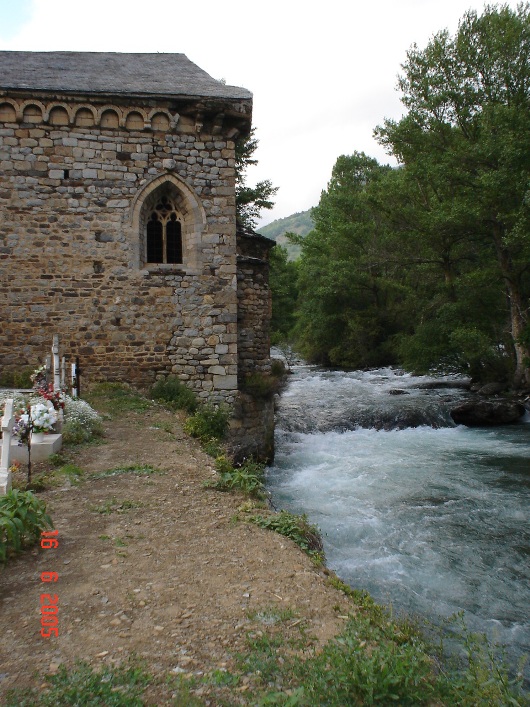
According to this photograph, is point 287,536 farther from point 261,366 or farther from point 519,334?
point 519,334

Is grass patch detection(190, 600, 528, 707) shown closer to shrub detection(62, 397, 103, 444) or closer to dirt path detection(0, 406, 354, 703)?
dirt path detection(0, 406, 354, 703)

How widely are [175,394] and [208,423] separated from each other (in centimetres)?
91

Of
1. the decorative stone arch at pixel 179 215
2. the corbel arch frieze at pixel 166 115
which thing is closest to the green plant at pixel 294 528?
the decorative stone arch at pixel 179 215

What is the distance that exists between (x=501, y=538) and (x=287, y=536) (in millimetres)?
4095

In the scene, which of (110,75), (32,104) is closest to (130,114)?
(110,75)

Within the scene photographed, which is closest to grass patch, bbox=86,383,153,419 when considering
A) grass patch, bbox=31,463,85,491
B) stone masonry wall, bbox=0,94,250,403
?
stone masonry wall, bbox=0,94,250,403

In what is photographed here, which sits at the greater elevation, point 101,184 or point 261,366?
point 101,184

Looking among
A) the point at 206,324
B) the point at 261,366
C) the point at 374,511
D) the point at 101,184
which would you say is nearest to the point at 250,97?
the point at 101,184

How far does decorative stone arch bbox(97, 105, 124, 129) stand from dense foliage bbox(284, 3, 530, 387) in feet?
35.6

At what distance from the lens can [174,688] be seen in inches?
96.7

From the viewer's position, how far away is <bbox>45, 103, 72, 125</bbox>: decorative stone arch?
369 inches

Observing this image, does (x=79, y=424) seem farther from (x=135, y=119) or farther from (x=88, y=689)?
(x=135, y=119)

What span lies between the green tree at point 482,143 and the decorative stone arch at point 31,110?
12156mm
